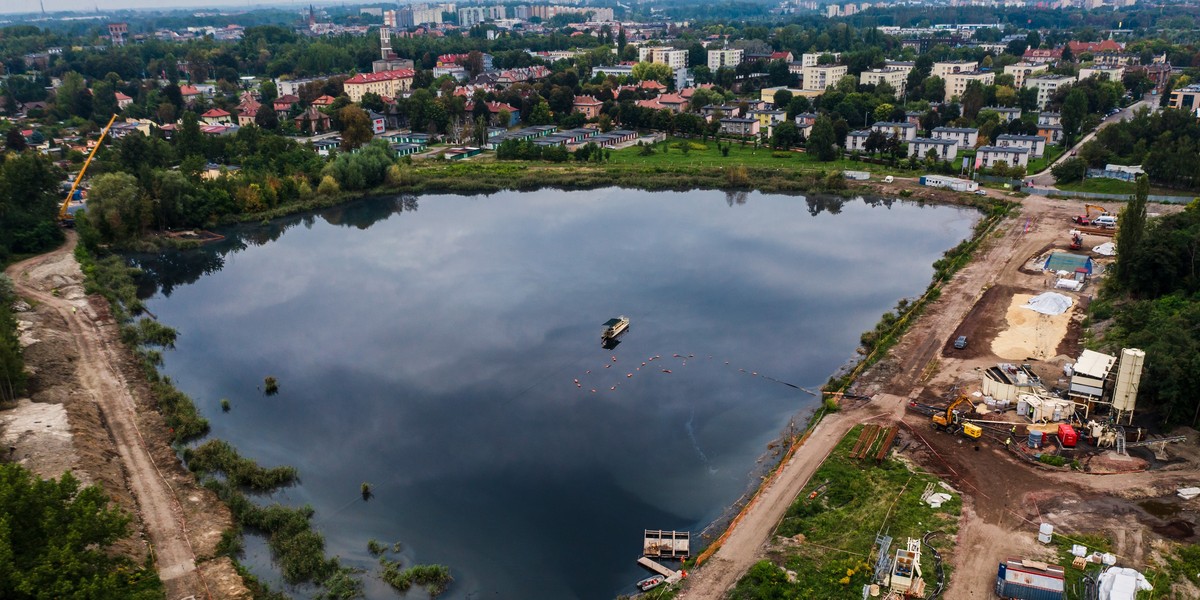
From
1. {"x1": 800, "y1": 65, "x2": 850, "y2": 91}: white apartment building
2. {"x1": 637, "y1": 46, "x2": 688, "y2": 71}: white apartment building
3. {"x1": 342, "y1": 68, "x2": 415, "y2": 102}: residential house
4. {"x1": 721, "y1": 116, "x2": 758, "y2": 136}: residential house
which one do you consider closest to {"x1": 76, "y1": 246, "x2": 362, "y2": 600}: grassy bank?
{"x1": 721, "y1": 116, "x2": 758, "y2": 136}: residential house

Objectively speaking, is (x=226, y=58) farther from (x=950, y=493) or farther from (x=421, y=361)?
→ (x=950, y=493)

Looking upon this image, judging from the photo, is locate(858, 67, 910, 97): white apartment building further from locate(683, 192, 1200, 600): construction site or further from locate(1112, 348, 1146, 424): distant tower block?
locate(1112, 348, 1146, 424): distant tower block

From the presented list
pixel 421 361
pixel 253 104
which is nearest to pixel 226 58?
pixel 253 104

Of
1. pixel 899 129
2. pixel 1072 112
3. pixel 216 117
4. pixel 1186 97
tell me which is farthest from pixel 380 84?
pixel 1186 97

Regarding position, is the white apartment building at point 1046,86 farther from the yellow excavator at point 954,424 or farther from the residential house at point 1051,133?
the yellow excavator at point 954,424

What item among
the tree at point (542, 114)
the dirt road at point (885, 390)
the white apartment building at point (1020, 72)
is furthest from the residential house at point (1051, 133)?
the tree at point (542, 114)

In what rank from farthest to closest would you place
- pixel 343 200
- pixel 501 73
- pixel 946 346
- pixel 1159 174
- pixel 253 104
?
1. pixel 501 73
2. pixel 253 104
3. pixel 343 200
4. pixel 1159 174
5. pixel 946 346
